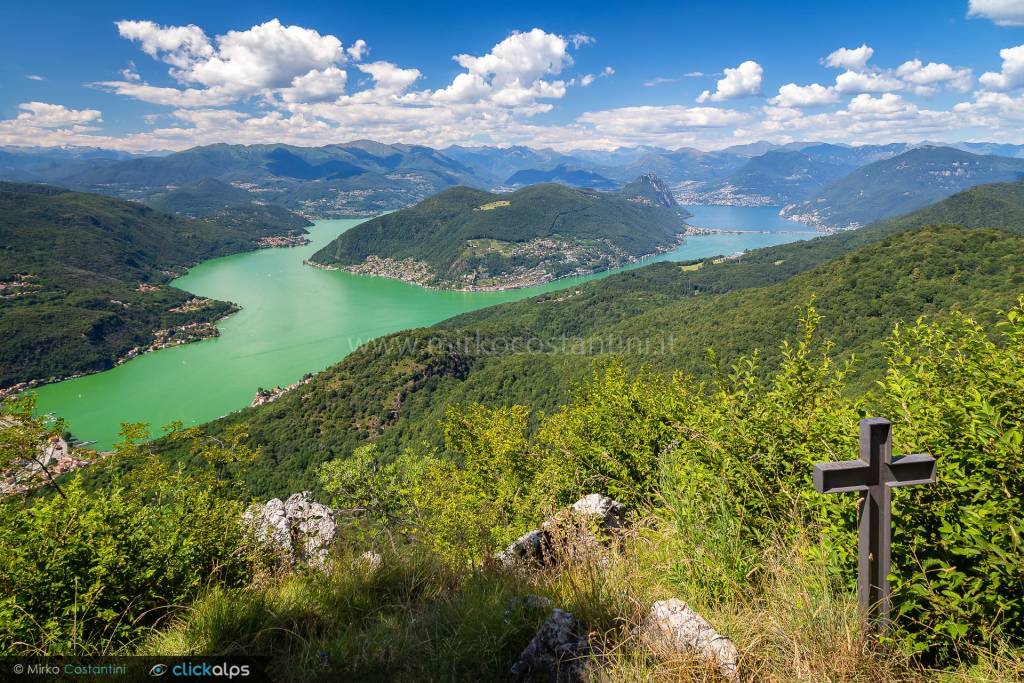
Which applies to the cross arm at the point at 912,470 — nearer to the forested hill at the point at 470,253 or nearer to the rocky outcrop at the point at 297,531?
the rocky outcrop at the point at 297,531

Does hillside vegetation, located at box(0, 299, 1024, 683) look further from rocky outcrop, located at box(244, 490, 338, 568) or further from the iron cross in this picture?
rocky outcrop, located at box(244, 490, 338, 568)

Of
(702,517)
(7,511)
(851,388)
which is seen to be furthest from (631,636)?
(851,388)

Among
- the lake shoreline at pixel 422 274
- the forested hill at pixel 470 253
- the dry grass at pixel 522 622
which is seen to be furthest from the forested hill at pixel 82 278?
the dry grass at pixel 522 622

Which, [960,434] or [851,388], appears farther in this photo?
[851,388]

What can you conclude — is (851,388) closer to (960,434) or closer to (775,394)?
(775,394)

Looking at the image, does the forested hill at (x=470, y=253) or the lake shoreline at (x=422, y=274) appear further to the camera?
the forested hill at (x=470, y=253)
